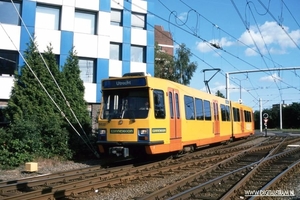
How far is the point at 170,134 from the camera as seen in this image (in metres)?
12.3

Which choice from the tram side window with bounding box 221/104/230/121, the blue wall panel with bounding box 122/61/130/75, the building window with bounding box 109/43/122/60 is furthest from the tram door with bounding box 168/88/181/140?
the building window with bounding box 109/43/122/60

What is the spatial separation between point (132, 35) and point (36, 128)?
1740 centimetres

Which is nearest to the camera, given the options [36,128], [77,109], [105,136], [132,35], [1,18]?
[105,136]

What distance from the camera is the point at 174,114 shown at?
12719 millimetres

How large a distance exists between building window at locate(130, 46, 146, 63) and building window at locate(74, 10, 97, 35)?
469 cm

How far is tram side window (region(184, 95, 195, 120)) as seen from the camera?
46.1 feet

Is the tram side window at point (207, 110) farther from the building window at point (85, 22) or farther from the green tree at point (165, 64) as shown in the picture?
the green tree at point (165, 64)

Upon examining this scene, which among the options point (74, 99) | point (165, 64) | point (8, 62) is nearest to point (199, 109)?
point (74, 99)

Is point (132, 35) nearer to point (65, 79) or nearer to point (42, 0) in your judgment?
point (42, 0)

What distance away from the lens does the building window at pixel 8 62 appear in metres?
22.2

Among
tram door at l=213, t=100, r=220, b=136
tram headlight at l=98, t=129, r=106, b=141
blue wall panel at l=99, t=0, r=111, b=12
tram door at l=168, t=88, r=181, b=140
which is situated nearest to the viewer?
tram headlight at l=98, t=129, r=106, b=141

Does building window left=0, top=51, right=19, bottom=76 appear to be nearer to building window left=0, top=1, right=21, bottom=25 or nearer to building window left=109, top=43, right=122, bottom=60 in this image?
building window left=0, top=1, right=21, bottom=25

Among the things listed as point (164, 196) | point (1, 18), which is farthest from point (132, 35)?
point (164, 196)

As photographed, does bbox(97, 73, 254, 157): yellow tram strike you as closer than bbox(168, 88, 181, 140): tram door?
Yes
